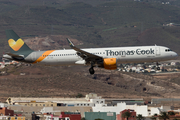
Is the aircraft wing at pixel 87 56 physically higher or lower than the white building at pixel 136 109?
higher

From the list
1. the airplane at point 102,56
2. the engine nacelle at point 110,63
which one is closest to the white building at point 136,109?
the airplane at point 102,56

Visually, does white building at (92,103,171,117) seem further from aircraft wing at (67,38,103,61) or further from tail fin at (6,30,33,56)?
aircraft wing at (67,38,103,61)

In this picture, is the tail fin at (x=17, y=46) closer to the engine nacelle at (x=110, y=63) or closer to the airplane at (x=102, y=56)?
the airplane at (x=102, y=56)

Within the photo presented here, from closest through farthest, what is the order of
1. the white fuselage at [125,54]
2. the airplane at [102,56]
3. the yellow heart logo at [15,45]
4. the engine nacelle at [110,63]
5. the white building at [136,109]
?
the engine nacelle at [110,63] → the airplane at [102,56] → the white fuselage at [125,54] → the yellow heart logo at [15,45] → the white building at [136,109]

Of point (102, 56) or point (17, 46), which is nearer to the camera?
point (102, 56)

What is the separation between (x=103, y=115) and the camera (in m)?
111

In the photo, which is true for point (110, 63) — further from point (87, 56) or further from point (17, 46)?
point (17, 46)

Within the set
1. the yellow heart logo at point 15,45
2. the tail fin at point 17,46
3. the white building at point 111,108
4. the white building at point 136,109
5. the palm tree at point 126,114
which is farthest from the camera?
the white building at point 111,108

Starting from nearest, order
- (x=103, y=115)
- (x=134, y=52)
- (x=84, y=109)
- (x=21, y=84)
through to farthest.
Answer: (x=134, y=52), (x=103, y=115), (x=84, y=109), (x=21, y=84)

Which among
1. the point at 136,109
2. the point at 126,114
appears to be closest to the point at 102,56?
the point at 126,114

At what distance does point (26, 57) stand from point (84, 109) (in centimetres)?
5582

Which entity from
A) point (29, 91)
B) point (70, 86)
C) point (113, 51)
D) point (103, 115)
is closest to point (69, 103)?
point (103, 115)

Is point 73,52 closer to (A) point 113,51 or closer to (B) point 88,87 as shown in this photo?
(A) point 113,51

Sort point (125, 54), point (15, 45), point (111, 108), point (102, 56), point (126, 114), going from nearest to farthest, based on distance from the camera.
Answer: point (125, 54)
point (102, 56)
point (15, 45)
point (126, 114)
point (111, 108)
